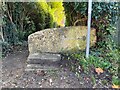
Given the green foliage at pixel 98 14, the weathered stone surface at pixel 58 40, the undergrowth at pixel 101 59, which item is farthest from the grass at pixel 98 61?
the green foliage at pixel 98 14

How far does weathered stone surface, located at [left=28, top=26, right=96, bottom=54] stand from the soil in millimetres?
388

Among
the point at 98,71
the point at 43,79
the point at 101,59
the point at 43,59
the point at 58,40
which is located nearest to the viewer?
the point at 43,79

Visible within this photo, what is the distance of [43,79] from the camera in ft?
7.93

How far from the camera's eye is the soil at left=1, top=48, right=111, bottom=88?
230 cm

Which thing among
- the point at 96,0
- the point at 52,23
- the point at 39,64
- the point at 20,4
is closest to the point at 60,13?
the point at 52,23

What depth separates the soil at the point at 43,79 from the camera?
2.30 m

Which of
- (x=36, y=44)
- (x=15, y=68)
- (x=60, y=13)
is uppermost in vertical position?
(x=60, y=13)

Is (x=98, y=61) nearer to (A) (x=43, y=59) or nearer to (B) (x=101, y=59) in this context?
(B) (x=101, y=59)

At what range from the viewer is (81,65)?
8.77 ft

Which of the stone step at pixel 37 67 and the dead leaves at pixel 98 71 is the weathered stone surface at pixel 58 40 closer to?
the stone step at pixel 37 67

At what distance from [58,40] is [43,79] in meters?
0.78

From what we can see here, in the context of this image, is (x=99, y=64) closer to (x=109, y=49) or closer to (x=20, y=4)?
(x=109, y=49)

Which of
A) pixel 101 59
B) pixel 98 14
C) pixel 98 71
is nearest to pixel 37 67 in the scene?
pixel 98 71

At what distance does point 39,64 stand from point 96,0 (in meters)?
1.15
